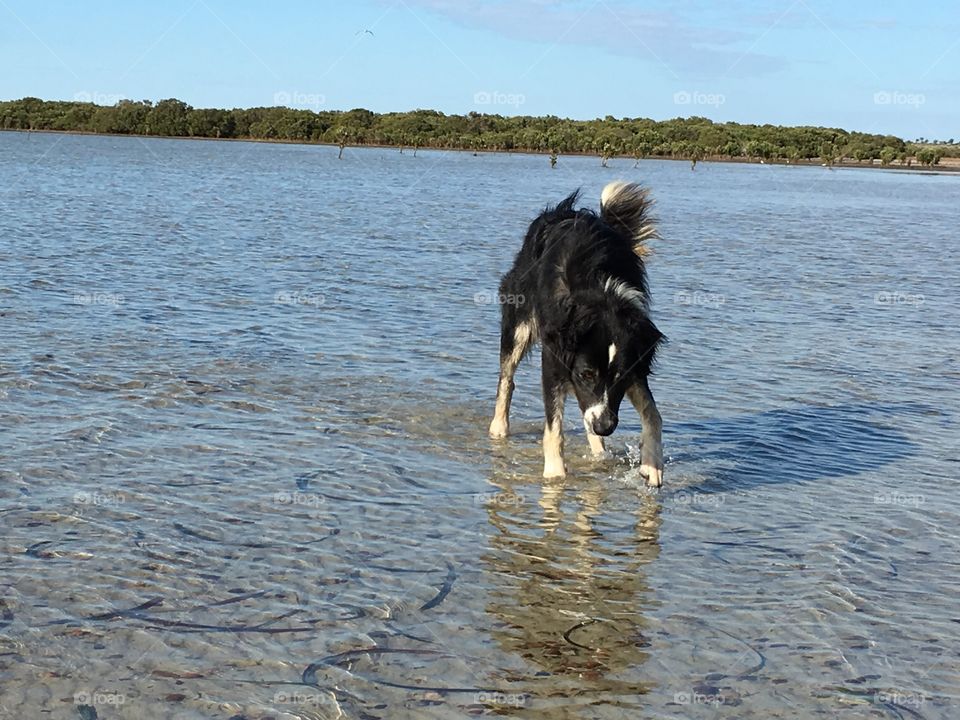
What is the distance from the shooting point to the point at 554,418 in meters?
8.02

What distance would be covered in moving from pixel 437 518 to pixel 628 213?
3579mm

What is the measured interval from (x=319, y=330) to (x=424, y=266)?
717 cm

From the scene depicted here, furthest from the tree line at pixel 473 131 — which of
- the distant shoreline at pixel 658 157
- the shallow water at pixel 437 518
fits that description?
the shallow water at pixel 437 518

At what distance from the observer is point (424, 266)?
20094 mm

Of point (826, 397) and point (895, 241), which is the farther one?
point (895, 241)

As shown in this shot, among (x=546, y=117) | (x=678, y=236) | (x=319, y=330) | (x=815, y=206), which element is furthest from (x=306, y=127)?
(x=319, y=330)

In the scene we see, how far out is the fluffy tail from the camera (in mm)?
9234

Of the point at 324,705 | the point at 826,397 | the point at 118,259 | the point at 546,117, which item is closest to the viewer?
the point at 324,705

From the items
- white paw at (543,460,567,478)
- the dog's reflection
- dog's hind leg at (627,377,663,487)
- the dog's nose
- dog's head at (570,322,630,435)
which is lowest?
the dog's reflection

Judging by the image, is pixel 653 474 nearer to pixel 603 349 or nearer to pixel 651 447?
pixel 651 447

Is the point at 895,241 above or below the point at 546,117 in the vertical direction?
below

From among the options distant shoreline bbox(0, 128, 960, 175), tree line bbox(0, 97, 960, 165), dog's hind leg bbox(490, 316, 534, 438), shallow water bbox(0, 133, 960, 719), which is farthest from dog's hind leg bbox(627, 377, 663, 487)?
tree line bbox(0, 97, 960, 165)

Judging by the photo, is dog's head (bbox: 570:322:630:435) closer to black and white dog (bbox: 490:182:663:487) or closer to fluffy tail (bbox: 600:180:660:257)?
black and white dog (bbox: 490:182:663:487)

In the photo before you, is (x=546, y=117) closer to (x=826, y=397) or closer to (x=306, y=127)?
(x=306, y=127)
